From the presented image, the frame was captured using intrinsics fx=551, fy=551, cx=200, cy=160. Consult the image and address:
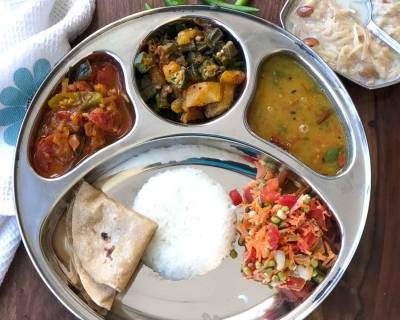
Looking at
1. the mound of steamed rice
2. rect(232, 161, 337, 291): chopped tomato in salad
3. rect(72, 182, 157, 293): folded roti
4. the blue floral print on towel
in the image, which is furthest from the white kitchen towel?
rect(232, 161, 337, 291): chopped tomato in salad

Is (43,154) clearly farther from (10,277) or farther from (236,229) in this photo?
(236,229)

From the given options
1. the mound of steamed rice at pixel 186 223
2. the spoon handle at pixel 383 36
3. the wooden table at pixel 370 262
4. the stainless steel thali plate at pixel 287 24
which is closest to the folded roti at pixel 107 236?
the mound of steamed rice at pixel 186 223

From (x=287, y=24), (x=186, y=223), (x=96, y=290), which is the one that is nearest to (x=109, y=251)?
(x=96, y=290)

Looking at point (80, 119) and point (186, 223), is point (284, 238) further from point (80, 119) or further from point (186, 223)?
point (80, 119)

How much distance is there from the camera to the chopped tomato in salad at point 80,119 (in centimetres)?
282

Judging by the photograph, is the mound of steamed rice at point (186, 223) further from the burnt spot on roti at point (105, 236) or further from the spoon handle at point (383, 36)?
the spoon handle at point (383, 36)

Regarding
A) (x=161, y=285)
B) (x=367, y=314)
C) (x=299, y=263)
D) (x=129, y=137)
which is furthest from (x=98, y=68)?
(x=367, y=314)

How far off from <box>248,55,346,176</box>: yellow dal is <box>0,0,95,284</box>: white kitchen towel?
107cm

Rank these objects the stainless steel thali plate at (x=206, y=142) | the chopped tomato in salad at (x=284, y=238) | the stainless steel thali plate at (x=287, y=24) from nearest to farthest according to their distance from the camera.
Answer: the chopped tomato in salad at (x=284, y=238), the stainless steel thali plate at (x=206, y=142), the stainless steel thali plate at (x=287, y=24)

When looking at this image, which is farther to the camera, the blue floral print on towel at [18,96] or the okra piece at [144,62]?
the blue floral print on towel at [18,96]

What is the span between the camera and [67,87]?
9.41 ft

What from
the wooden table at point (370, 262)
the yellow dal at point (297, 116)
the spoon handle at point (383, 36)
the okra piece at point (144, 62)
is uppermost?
the spoon handle at point (383, 36)

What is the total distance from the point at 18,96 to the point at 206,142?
1.05 metres

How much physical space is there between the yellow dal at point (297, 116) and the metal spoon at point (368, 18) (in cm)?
46
